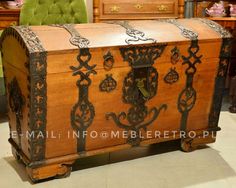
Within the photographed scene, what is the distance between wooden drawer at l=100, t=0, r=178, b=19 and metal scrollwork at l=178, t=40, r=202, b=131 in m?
1.54

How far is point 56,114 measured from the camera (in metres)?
1.89

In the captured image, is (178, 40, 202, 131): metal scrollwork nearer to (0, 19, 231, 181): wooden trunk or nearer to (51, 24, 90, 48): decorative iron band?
(0, 19, 231, 181): wooden trunk

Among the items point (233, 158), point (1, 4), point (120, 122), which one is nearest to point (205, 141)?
point (233, 158)

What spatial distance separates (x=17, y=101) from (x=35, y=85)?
0.24 meters

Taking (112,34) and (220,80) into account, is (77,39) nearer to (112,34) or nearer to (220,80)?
(112,34)

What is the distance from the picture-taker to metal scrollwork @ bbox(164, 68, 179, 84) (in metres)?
2.11

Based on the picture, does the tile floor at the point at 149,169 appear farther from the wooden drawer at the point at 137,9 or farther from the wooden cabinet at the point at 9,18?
the wooden drawer at the point at 137,9

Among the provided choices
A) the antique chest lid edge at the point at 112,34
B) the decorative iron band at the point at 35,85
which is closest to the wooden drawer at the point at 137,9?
the antique chest lid edge at the point at 112,34

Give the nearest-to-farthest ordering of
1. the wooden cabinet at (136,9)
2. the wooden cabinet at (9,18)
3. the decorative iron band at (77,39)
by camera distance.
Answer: the decorative iron band at (77,39), the wooden cabinet at (9,18), the wooden cabinet at (136,9)

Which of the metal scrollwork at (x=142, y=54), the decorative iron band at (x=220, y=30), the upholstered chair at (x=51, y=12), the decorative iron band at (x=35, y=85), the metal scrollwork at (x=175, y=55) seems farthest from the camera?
the upholstered chair at (x=51, y=12)

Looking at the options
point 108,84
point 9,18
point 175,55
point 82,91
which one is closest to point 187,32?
point 175,55

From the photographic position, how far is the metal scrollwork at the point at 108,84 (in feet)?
6.42

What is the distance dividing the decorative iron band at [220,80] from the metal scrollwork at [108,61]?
0.66 metres

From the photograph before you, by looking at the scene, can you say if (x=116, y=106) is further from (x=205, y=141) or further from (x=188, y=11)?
(x=188, y=11)
